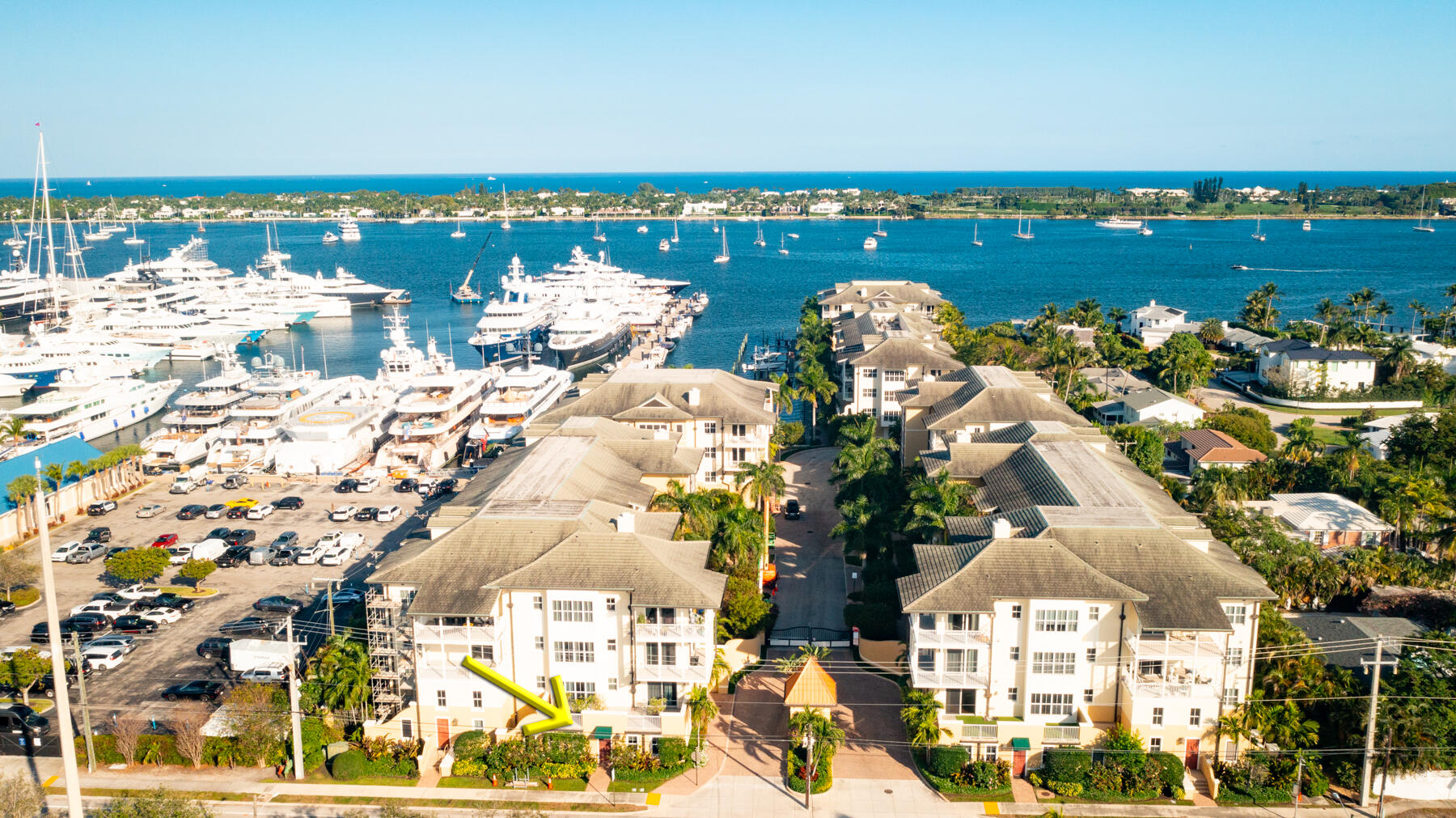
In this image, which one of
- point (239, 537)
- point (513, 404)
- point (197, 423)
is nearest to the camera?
point (239, 537)

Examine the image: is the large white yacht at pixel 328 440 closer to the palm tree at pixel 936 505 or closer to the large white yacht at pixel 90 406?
the large white yacht at pixel 90 406

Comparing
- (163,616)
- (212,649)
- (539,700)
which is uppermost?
(539,700)

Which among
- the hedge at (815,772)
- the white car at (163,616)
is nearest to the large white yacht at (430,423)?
the white car at (163,616)

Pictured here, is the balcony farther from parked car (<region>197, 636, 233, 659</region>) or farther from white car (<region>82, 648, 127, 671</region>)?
white car (<region>82, 648, 127, 671</region>)

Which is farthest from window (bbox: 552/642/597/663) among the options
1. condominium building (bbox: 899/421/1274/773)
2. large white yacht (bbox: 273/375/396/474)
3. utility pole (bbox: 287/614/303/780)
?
large white yacht (bbox: 273/375/396/474)

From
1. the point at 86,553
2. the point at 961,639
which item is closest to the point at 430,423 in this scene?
the point at 86,553

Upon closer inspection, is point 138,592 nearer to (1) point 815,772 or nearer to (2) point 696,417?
(2) point 696,417

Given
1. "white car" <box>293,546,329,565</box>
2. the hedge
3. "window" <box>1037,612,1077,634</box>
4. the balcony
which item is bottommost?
the hedge
